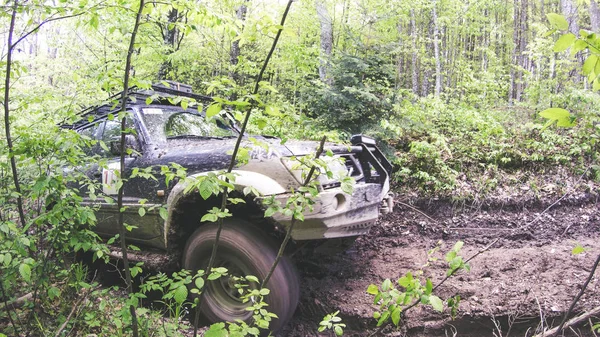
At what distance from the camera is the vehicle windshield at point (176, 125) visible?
11.8ft

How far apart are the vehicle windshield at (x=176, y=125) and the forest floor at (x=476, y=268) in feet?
5.65

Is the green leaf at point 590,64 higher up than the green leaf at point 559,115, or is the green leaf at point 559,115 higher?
the green leaf at point 590,64

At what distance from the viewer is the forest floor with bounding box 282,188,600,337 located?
2.71 metres

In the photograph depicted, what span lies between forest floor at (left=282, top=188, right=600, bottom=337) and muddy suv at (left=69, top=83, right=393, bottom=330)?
0.48 meters

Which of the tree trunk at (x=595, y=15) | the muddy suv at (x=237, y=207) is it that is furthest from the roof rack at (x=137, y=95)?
the tree trunk at (x=595, y=15)

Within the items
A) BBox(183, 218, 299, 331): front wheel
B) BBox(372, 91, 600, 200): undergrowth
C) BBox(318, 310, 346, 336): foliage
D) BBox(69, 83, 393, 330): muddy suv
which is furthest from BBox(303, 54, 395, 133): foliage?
BBox(318, 310, 346, 336): foliage

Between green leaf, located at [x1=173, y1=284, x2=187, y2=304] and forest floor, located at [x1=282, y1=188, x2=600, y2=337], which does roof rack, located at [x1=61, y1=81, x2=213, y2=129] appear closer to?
green leaf, located at [x1=173, y1=284, x2=187, y2=304]

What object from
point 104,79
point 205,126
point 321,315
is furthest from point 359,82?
point 104,79

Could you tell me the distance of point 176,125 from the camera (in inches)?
149

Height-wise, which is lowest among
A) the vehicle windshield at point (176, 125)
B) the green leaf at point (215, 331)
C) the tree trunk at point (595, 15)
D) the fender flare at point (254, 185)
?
the green leaf at point (215, 331)

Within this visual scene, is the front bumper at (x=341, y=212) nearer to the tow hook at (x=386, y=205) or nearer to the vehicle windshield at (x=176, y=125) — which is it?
the tow hook at (x=386, y=205)

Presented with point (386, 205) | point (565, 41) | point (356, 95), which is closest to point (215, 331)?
point (565, 41)

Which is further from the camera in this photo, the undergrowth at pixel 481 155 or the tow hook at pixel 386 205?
the undergrowth at pixel 481 155

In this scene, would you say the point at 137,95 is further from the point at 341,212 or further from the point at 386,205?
the point at 386,205
